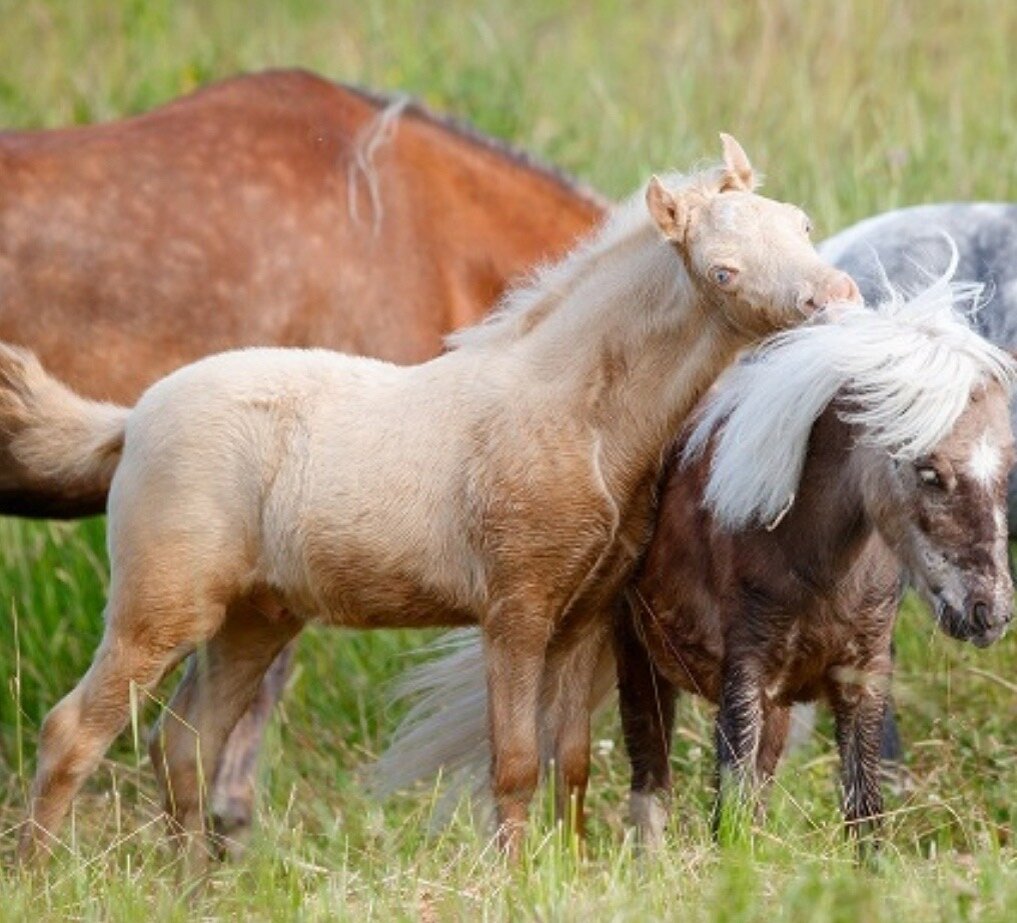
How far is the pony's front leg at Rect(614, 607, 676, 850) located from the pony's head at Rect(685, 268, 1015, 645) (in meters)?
0.65

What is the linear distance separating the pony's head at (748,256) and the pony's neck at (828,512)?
0.68 feet

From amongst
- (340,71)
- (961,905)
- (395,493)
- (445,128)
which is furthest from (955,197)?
(961,905)

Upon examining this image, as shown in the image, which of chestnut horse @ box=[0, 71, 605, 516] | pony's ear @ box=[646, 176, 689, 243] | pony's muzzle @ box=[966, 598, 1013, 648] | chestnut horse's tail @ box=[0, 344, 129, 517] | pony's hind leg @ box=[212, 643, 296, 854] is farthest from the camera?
pony's hind leg @ box=[212, 643, 296, 854]

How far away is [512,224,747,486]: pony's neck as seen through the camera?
4.37 metres

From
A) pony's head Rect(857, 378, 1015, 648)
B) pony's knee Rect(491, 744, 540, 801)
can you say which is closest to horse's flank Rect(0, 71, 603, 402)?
pony's knee Rect(491, 744, 540, 801)

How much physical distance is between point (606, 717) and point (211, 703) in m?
1.46

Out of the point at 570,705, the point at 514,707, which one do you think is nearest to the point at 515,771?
the point at 514,707

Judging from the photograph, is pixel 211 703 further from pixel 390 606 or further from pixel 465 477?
pixel 465 477

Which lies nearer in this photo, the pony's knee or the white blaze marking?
the white blaze marking

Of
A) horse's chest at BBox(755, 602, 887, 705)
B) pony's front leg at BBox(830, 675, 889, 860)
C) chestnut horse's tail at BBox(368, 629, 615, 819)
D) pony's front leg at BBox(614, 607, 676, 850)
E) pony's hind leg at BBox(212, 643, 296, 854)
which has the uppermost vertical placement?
horse's chest at BBox(755, 602, 887, 705)

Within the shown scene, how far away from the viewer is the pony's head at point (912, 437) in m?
3.85

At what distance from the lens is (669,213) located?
429 cm

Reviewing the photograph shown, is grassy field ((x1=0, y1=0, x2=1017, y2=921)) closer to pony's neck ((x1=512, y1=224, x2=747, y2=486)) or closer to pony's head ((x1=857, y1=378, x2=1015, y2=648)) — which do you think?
pony's head ((x1=857, y1=378, x2=1015, y2=648))

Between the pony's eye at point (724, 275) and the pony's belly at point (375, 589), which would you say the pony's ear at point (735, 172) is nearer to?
the pony's eye at point (724, 275)
